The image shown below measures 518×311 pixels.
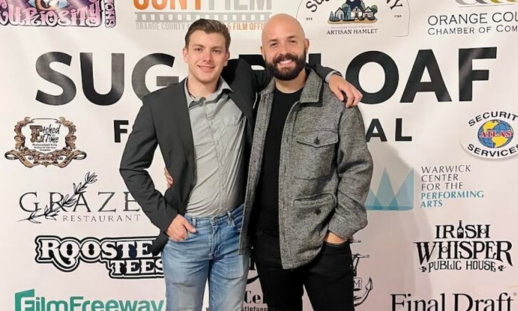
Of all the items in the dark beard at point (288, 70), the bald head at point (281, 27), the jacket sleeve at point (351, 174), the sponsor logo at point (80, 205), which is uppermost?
the bald head at point (281, 27)

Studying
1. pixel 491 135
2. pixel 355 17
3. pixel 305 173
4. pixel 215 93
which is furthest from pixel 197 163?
pixel 491 135

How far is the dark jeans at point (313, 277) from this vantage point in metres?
1.58

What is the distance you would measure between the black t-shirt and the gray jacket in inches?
1.0

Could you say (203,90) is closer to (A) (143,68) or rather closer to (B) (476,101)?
(A) (143,68)

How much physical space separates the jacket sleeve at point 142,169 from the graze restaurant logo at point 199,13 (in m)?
0.67

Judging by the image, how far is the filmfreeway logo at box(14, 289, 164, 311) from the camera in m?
2.28

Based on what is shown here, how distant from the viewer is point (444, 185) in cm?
223

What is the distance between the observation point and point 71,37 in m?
2.12

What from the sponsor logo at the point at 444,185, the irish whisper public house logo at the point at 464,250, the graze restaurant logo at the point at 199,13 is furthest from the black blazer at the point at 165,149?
the irish whisper public house logo at the point at 464,250

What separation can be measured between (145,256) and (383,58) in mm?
1242

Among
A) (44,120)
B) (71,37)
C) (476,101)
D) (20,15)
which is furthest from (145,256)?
(476,101)

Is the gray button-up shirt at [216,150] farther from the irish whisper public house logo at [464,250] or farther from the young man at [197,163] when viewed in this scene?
the irish whisper public house logo at [464,250]

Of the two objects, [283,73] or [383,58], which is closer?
[283,73]

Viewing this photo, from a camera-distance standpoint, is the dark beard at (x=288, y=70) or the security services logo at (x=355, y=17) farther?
the security services logo at (x=355, y=17)
